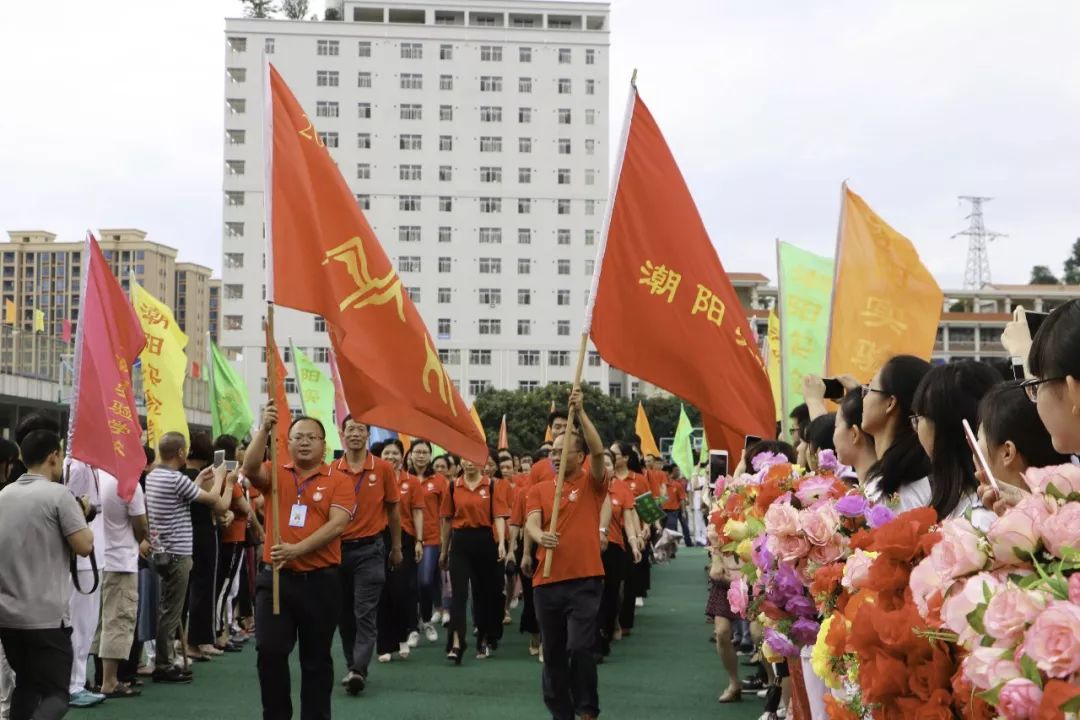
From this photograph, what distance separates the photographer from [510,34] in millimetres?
96812

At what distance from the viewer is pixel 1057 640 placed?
2166 millimetres

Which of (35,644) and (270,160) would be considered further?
(270,160)

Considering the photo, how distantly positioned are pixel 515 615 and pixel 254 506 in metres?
4.82

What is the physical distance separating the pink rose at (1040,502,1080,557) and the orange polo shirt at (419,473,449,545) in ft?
40.2

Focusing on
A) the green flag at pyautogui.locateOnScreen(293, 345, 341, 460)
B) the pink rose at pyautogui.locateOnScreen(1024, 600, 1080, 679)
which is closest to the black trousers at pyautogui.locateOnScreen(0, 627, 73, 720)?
the pink rose at pyautogui.locateOnScreen(1024, 600, 1080, 679)

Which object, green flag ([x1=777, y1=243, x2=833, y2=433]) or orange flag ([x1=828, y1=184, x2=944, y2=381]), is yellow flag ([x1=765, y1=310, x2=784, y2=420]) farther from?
orange flag ([x1=828, y1=184, x2=944, y2=381])

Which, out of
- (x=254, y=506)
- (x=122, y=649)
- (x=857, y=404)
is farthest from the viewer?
(x=254, y=506)

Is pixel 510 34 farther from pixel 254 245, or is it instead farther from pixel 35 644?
pixel 35 644

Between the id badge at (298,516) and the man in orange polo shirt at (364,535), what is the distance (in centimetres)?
271

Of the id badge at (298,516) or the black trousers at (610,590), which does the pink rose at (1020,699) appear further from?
the black trousers at (610,590)

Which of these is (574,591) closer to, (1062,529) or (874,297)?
(874,297)

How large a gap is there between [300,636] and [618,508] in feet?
20.1

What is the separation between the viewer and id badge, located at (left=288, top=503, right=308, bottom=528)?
26.5 feet

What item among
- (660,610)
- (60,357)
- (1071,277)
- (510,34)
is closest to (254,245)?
(510,34)
